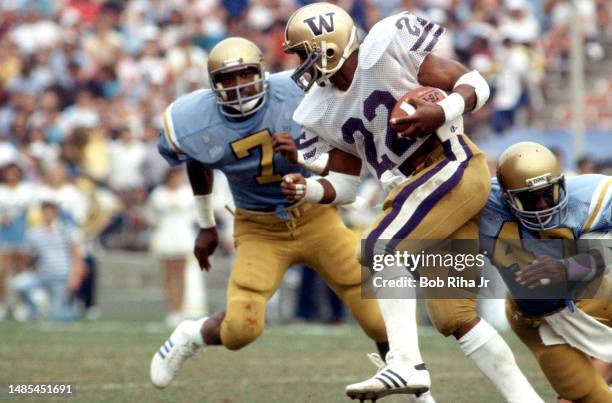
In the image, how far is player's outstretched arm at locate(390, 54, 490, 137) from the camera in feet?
17.3

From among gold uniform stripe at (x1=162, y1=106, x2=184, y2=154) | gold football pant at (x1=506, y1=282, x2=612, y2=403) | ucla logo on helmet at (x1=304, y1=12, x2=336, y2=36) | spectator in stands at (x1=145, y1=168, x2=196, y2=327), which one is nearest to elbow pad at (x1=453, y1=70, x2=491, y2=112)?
ucla logo on helmet at (x1=304, y1=12, x2=336, y2=36)

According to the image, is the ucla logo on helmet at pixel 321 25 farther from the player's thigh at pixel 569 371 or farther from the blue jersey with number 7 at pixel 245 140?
the player's thigh at pixel 569 371

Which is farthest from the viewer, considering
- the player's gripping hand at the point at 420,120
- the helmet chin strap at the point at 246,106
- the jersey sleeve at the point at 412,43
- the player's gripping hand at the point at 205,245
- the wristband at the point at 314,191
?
the player's gripping hand at the point at 205,245

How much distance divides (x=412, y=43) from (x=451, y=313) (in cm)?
113

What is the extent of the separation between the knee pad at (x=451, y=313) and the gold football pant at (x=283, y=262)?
84 centimetres

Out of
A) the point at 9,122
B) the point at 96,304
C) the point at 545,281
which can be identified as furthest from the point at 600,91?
the point at 545,281

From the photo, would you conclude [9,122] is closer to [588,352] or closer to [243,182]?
[243,182]

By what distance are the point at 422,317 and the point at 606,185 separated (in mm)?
6362

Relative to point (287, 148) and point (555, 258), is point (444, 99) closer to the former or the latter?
point (287, 148)

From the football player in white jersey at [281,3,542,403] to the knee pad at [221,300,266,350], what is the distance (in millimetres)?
897

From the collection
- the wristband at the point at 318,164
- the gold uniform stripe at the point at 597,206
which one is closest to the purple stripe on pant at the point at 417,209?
the wristband at the point at 318,164

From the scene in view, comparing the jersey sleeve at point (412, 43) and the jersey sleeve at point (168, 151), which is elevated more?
the jersey sleeve at point (412, 43)

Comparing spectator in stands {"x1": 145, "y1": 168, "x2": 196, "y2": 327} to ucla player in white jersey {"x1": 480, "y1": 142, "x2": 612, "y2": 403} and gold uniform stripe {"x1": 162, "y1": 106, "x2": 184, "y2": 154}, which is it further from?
ucla player in white jersey {"x1": 480, "y1": 142, "x2": 612, "y2": 403}

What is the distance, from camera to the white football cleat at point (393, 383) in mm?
5156
